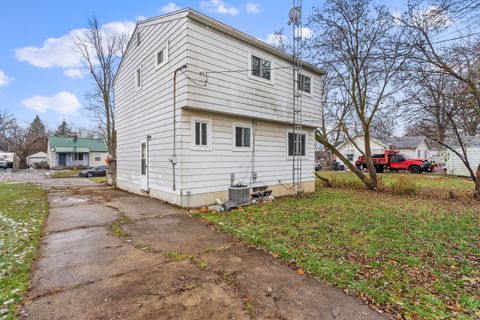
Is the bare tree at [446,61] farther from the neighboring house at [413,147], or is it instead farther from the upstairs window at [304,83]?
the neighboring house at [413,147]

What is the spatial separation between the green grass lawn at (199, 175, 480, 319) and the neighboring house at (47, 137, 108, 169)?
35.3 m

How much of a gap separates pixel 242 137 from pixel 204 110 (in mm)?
1942

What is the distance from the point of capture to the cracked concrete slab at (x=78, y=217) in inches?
216

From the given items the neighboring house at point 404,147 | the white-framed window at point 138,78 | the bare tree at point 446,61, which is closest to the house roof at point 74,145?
the white-framed window at point 138,78

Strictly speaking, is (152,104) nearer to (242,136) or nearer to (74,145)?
(242,136)

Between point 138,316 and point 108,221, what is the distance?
13.3ft

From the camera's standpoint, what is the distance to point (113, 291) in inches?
111

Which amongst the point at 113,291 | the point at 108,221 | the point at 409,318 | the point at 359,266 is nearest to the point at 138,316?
the point at 113,291

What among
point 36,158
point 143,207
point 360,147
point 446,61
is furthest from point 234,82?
point 36,158

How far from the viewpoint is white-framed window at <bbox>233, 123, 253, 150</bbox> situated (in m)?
8.41

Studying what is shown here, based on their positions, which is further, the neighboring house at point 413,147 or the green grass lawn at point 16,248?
the neighboring house at point 413,147

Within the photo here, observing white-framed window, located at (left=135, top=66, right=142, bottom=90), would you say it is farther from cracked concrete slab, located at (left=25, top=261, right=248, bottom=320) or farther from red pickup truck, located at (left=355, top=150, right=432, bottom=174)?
red pickup truck, located at (left=355, top=150, right=432, bottom=174)

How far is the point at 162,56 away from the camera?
→ 8070 millimetres

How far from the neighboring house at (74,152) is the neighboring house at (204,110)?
29.0 metres
